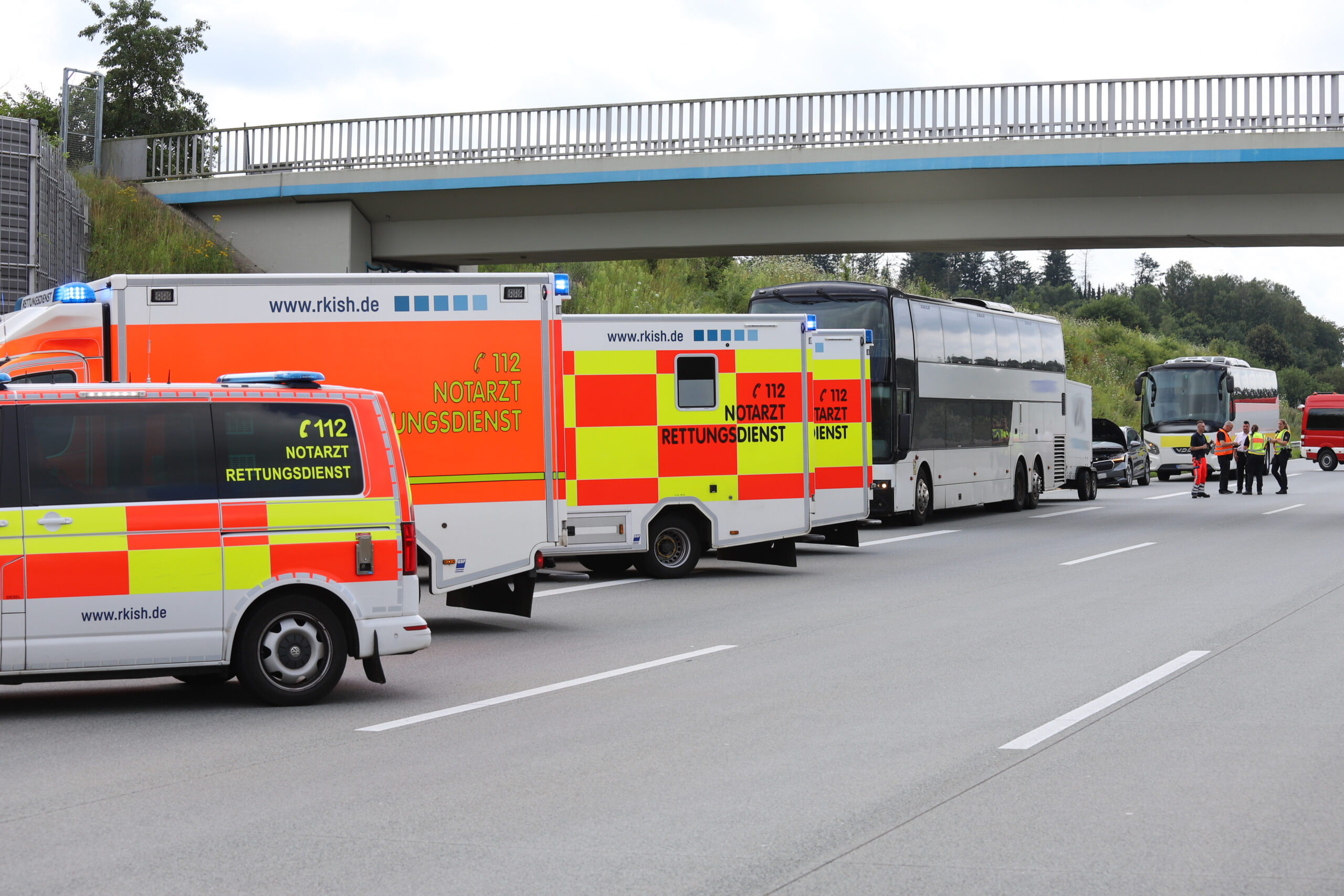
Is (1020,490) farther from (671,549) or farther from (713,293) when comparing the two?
(713,293)

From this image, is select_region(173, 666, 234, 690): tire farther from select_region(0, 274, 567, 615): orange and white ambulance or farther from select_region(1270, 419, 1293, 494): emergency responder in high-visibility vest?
select_region(1270, 419, 1293, 494): emergency responder in high-visibility vest

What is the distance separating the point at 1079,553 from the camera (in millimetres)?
18938

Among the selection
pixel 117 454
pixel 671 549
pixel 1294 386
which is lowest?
pixel 671 549

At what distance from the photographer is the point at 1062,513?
28.4 m

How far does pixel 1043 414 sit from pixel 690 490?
54.4 ft

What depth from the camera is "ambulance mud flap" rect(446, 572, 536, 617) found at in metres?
11.7

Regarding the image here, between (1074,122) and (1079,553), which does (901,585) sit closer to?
(1079,553)

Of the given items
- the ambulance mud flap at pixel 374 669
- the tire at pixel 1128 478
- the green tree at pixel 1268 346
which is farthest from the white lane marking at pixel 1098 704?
the green tree at pixel 1268 346

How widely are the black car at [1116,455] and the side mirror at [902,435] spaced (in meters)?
17.6

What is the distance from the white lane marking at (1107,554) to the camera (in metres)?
17.6

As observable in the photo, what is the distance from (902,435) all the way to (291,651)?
54.4ft

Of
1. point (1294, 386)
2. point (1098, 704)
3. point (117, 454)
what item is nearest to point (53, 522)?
point (117, 454)

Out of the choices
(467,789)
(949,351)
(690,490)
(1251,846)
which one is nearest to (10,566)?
(467,789)

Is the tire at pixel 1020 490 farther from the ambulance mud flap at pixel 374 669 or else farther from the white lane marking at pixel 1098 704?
the ambulance mud flap at pixel 374 669
